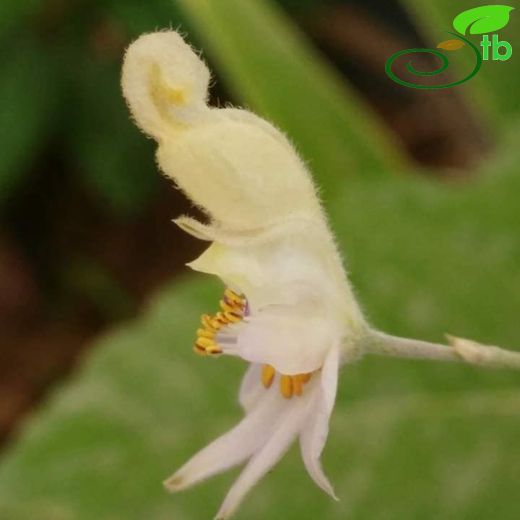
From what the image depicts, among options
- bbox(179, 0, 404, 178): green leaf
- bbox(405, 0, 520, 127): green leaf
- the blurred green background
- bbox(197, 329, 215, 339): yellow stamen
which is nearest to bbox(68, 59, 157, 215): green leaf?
the blurred green background

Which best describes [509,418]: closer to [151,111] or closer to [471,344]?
[471,344]

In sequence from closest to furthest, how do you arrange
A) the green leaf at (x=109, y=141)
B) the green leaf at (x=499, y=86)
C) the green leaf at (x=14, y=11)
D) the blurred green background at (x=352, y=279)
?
1. the blurred green background at (x=352, y=279)
2. the green leaf at (x=499, y=86)
3. the green leaf at (x=14, y=11)
4. the green leaf at (x=109, y=141)

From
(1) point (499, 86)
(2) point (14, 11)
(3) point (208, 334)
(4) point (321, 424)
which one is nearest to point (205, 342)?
(3) point (208, 334)

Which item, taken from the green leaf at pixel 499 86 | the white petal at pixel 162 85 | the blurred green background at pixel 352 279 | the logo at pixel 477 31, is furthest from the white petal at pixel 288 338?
the green leaf at pixel 499 86

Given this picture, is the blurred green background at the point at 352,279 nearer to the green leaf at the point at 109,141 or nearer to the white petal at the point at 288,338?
the green leaf at the point at 109,141

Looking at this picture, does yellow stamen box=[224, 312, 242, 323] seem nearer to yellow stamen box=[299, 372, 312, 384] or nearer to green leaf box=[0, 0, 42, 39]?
yellow stamen box=[299, 372, 312, 384]

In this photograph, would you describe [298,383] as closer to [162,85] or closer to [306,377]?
[306,377]

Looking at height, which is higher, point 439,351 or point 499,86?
point 439,351

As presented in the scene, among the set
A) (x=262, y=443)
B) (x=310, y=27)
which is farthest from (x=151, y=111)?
Answer: (x=310, y=27)
